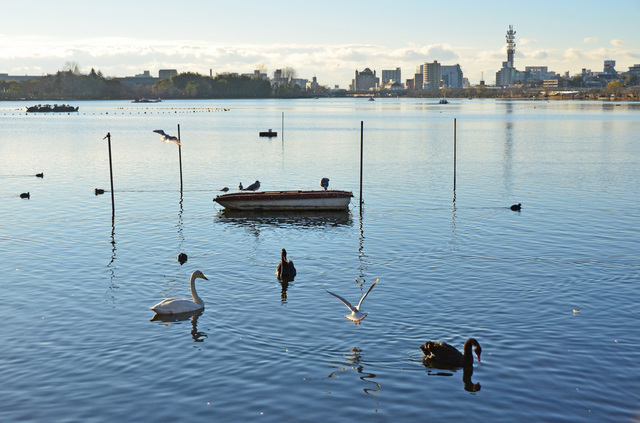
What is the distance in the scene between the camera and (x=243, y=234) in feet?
144

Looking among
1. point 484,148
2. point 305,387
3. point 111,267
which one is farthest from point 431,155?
point 305,387

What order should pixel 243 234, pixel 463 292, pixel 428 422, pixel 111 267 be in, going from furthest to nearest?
pixel 243 234
pixel 111 267
pixel 463 292
pixel 428 422

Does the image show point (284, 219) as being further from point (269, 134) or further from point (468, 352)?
point (269, 134)

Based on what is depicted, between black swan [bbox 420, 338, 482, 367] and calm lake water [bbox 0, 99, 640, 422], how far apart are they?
0.54 m

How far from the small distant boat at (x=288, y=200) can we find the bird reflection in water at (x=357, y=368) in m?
27.8

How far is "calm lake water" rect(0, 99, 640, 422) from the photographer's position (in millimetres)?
19719

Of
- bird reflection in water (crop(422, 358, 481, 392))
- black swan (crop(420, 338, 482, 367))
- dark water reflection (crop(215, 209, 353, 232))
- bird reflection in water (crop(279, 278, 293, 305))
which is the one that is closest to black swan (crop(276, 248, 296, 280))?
bird reflection in water (crop(279, 278, 293, 305))

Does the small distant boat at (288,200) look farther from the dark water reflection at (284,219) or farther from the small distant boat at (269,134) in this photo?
the small distant boat at (269,134)

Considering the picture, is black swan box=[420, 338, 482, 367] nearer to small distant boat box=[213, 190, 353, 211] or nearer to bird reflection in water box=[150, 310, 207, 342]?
bird reflection in water box=[150, 310, 207, 342]

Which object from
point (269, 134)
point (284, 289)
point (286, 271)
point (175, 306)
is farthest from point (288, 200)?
point (269, 134)

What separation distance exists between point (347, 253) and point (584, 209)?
23393 millimetres

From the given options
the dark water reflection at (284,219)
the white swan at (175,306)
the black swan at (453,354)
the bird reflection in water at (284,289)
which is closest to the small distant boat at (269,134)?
the dark water reflection at (284,219)

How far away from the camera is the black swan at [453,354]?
21.4 metres

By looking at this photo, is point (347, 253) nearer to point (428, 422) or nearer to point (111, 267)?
point (111, 267)
